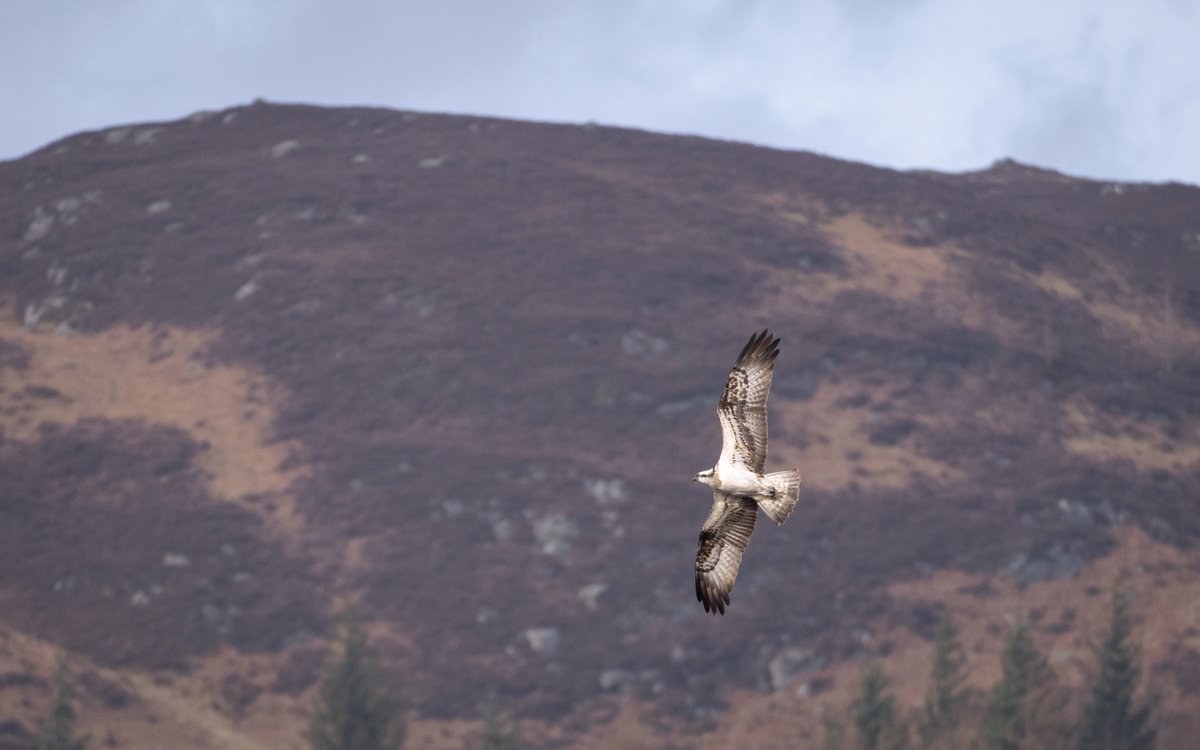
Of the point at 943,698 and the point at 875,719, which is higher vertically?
the point at 943,698

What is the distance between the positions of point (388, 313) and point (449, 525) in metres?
17.4

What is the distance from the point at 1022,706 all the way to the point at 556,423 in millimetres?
26772

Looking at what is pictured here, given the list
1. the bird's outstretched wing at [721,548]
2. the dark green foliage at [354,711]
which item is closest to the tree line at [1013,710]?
the dark green foliage at [354,711]

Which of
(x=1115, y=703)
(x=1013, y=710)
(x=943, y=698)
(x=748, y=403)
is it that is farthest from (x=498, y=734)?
(x=748, y=403)

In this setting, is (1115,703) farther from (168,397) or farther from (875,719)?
(168,397)

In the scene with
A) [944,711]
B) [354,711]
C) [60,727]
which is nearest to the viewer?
[60,727]

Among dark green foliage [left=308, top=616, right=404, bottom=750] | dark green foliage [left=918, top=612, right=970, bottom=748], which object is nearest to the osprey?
dark green foliage [left=918, top=612, right=970, bottom=748]

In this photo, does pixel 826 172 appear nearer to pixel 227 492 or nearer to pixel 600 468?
pixel 600 468

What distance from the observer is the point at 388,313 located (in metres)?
77.0

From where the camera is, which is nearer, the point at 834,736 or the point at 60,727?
the point at 60,727

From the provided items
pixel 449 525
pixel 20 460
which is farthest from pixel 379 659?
pixel 20 460

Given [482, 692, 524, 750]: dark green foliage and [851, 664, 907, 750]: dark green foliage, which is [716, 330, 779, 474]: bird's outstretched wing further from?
[851, 664, 907, 750]: dark green foliage

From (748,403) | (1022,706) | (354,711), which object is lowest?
(748,403)

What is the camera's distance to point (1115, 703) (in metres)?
49.3
